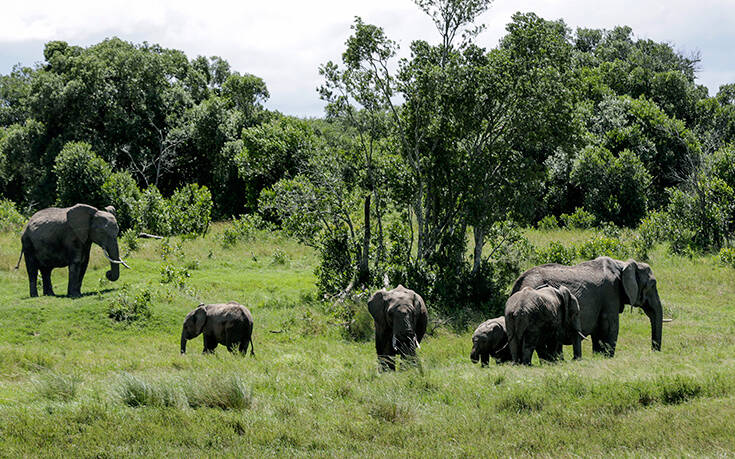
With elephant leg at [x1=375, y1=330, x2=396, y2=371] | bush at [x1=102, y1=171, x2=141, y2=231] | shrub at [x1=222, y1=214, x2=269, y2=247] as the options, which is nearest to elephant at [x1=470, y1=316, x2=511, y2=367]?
elephant leg at [x1=375, y1=330, x2=396, y2=371]

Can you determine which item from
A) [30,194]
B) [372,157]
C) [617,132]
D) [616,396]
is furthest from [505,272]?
[30,194]

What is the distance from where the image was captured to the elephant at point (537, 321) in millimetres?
13289

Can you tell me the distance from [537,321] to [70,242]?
15.4 meters

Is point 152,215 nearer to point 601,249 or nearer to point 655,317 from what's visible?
point 601,249

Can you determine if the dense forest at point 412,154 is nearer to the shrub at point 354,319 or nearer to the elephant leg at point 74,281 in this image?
the shrub at point 354,319

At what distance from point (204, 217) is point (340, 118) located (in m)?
16.3

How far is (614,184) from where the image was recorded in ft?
134

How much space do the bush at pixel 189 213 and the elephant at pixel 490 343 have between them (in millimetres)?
24273

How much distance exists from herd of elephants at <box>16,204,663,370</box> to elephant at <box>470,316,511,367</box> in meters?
0.02

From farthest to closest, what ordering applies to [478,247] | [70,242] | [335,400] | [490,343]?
[478,247]
[70,242]
[490,343]
[335,400]

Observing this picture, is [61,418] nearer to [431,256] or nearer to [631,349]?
[631,349]

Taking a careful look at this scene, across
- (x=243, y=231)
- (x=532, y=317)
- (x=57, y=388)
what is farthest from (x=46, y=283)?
(x=532, y=317)

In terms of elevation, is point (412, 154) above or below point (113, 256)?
above

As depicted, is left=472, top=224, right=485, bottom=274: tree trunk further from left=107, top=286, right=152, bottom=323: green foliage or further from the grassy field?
left=107, top=286, right=152, bottom=323: green foliage
